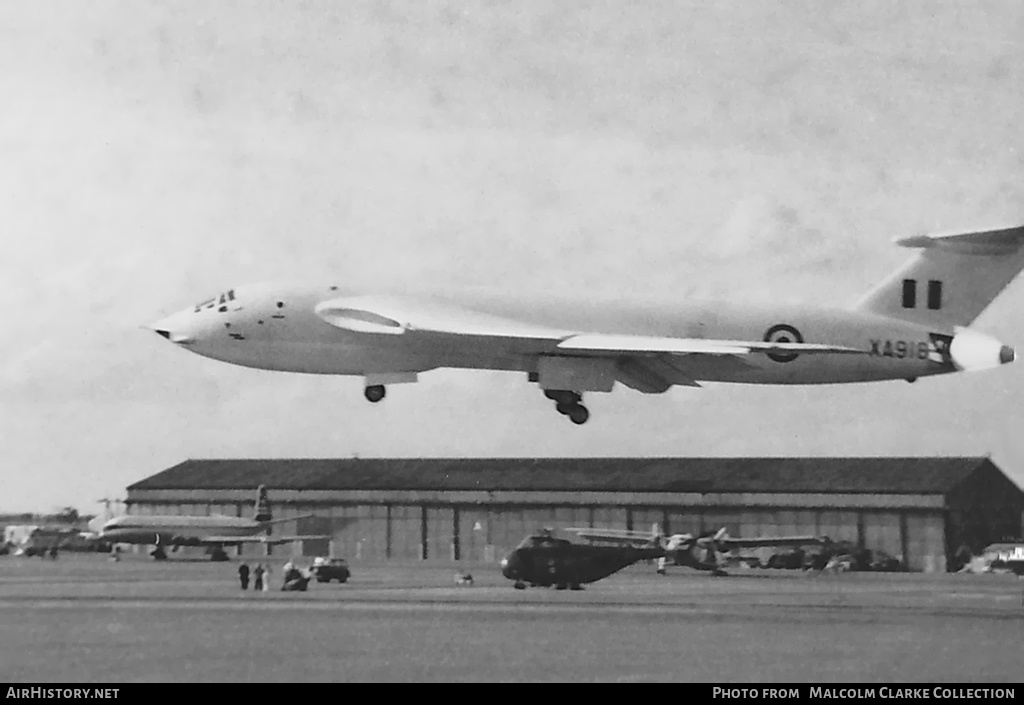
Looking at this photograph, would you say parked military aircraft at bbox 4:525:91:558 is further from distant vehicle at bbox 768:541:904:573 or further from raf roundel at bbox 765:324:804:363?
raf roundel at bbox 765:324:804:363

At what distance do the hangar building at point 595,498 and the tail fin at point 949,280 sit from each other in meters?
5.01

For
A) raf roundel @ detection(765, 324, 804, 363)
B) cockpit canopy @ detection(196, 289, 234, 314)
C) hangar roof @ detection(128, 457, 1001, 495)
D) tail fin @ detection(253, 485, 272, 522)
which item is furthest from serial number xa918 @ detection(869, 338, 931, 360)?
tail fin @ detection(253, 485, 272, 522)

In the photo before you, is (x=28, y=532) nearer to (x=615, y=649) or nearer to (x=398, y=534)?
(x=398, y=534)

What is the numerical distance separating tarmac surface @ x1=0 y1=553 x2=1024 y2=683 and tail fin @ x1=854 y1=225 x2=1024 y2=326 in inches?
269

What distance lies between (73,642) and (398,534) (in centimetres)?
986

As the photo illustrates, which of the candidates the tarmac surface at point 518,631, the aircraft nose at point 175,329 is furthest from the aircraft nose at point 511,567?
the aircraft nose at point 175,329

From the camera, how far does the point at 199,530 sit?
161ft

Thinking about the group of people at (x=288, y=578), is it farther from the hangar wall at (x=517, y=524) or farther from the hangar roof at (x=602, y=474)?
the hangar roof at (x=602, y=474)

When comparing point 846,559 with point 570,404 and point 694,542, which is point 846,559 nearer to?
point 694,542

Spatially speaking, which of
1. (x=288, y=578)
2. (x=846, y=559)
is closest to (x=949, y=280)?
(x=846, y=559)

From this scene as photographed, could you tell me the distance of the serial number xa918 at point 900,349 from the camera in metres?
32.4

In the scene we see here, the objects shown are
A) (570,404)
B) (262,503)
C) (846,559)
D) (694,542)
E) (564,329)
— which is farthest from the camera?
(846,559)

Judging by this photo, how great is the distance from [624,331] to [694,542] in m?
11.7
